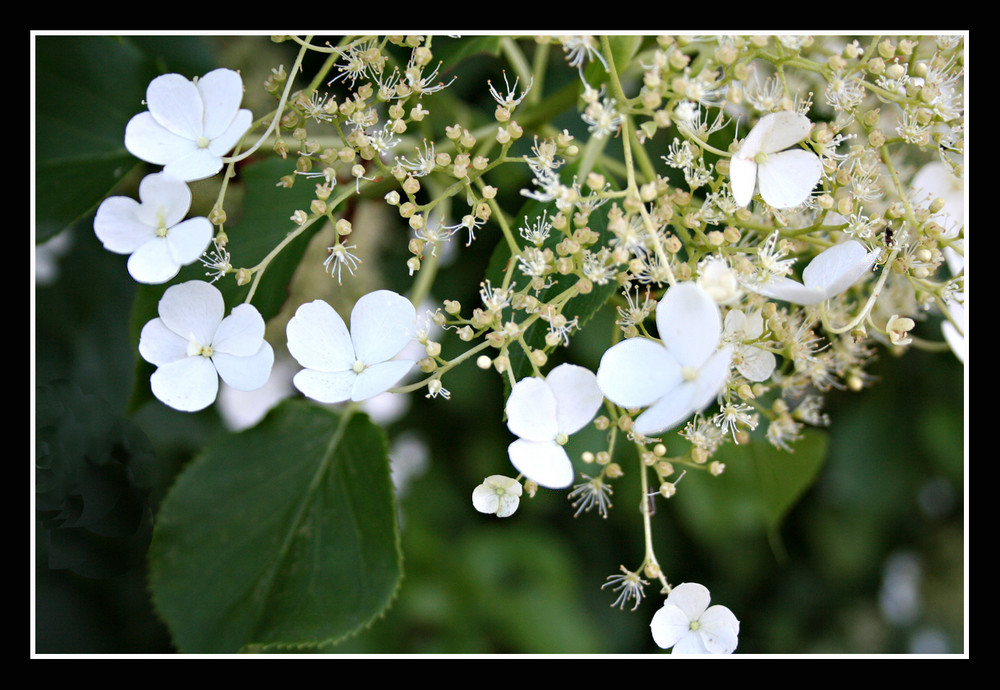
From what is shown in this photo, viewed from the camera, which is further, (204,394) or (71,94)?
(71,94)

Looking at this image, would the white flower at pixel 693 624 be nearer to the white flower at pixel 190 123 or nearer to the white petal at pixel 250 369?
the white petal at pixel 250 369

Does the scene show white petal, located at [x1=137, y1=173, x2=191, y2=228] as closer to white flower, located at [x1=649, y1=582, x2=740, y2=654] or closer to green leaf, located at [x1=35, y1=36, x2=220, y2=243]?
green leaf, located at [x1=35, y1=36, x2=220, y2=243]

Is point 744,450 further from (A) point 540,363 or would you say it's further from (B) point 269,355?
(B) point 269,355

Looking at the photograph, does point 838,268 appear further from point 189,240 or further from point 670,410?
point 189,240

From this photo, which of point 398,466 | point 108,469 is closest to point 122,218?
point 108,469

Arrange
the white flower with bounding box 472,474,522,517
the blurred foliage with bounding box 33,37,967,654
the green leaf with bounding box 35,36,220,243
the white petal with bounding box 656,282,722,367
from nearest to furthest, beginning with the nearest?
the white petal with bounding box 656,282,722,367
the white flower with bounding box 472,474,522,517
the green leaf with bounding box 35,36,220,243
the blurred foliage with bounding box 33,37,967,654

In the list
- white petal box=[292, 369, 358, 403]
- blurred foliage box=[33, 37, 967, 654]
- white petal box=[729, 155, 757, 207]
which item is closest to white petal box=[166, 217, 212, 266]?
white petal box=[292, 369, 358, 403]

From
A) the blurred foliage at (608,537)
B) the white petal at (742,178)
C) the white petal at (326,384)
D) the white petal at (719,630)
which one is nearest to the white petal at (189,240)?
the white petal at (326,384)
